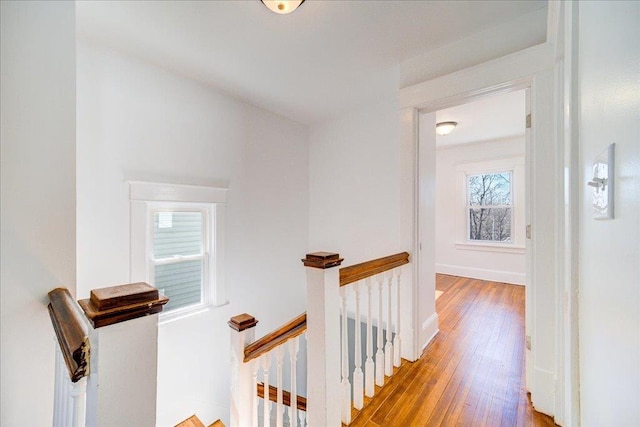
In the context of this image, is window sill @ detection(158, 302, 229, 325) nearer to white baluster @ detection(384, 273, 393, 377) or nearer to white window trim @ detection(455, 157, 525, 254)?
white baluster @ detection(384, 273, 393, 377)

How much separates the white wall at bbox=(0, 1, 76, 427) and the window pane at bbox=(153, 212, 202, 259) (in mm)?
1078

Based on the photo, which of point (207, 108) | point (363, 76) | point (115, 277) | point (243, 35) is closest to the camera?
point (243, 35)

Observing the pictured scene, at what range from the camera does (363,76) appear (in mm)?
2371

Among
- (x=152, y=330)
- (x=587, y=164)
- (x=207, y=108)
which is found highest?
(x=207, y=108)

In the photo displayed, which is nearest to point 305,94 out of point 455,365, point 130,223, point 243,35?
point 243,35

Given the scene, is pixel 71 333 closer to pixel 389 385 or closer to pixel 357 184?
pixel 389 385

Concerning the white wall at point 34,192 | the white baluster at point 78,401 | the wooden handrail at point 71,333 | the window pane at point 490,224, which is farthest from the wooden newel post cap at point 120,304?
the window pane at point 490,224

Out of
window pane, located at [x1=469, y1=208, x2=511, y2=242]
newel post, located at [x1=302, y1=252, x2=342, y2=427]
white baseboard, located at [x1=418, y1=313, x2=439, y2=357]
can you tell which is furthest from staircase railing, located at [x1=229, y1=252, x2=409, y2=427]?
window pane, located at [x1=469, y1=208, x2=511, y2=242]

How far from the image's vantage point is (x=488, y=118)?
3.41m

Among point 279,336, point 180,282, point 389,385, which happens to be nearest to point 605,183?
point 279,336

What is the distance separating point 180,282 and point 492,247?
15.5 ft

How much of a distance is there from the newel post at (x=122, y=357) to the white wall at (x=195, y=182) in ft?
5.56

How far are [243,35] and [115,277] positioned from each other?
2.02m

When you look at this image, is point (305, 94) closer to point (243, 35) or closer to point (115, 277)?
point (243, 35)
